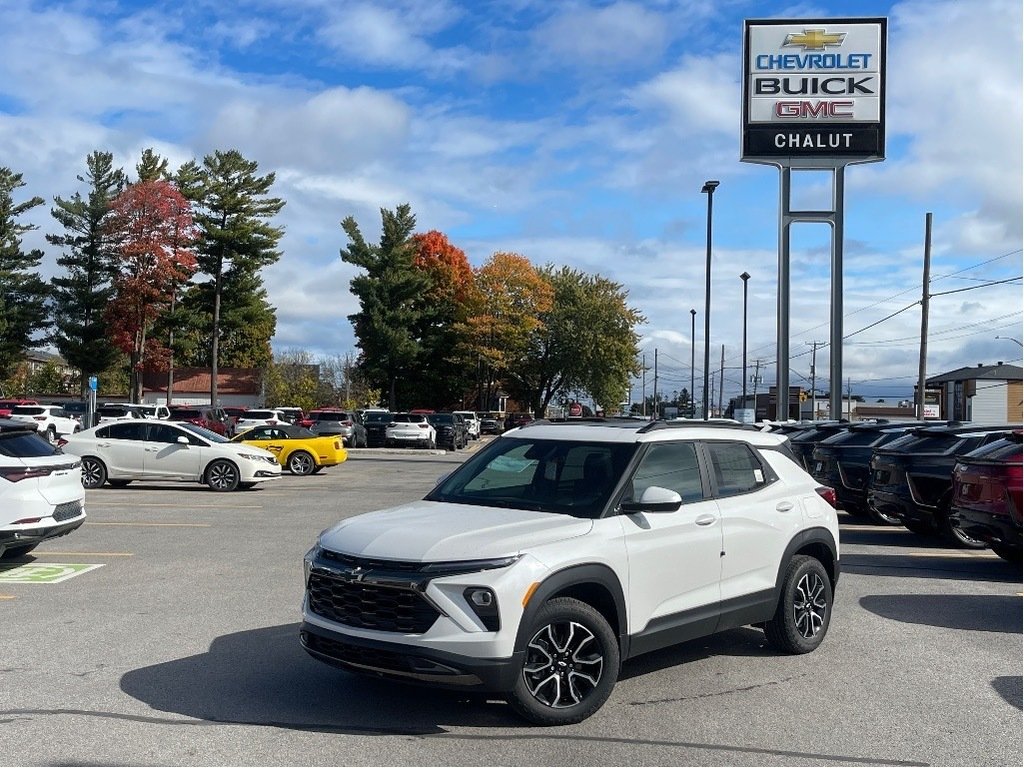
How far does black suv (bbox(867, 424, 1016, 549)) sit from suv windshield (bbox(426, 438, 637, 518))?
8.67 metres

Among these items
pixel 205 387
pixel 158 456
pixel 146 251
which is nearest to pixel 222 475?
pixel 158 456

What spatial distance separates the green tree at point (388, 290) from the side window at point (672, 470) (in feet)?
196

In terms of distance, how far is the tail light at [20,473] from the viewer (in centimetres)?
1039

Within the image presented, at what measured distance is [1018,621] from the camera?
924 centimetres

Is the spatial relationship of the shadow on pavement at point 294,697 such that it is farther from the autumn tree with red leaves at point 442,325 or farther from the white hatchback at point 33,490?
the autumn tree with red leaves at point 442,325

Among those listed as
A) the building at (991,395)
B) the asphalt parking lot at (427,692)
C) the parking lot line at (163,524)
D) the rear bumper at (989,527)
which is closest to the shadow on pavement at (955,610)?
the asphalt parking lot at (427,692)

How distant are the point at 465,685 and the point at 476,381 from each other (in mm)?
67279

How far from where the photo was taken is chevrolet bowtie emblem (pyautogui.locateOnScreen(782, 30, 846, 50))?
3381 centimetres

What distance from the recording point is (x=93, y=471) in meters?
21.4

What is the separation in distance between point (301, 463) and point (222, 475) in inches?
242

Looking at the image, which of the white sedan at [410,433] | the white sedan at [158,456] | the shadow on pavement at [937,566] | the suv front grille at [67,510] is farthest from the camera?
the white sedan at [410,433]

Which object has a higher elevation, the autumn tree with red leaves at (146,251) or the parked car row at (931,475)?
the autumn tree with red leaves at (146,251)

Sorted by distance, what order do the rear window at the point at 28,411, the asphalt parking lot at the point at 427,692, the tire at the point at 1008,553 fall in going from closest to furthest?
the asphalt parking lot at the point at 427,692, the tire at the point at 1008,553, the rear window at the point at 28,411

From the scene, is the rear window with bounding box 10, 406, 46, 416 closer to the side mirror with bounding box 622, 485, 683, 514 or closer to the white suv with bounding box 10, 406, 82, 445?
the white suv with bounding box 10, 406, 82, 445
